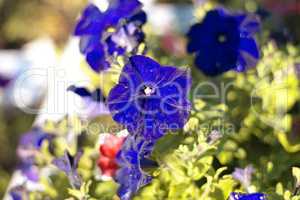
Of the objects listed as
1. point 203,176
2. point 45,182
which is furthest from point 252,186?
point 45,182

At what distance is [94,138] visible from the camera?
4.69 ft

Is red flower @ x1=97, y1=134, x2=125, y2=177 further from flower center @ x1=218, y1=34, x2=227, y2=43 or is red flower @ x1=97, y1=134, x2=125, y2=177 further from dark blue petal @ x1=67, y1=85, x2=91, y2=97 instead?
flower center @ x1=218, y1=34, x2=227, y2=43

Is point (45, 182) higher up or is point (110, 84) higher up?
point (110, 84)

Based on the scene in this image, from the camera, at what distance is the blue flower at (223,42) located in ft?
4.14

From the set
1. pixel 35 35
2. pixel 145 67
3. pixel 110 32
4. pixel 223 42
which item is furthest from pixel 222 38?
pixel 35 35

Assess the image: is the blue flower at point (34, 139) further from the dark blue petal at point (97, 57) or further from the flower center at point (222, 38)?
the flower center at point (222, 38)

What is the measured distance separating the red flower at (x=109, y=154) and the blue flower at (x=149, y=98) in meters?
0.20

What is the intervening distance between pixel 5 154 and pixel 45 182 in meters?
1.13

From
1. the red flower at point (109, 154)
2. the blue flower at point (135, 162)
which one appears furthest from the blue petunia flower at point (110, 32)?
the blue flower at point (135, 162)

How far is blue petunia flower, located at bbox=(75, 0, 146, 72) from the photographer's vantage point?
45.5 inches

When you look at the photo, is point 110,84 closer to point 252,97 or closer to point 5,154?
point 252,97

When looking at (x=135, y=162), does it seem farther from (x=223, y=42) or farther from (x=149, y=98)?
(x=223, y=42)

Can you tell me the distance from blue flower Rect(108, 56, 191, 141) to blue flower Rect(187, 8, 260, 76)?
A: 344mm

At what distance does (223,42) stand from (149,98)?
0.43 metres
